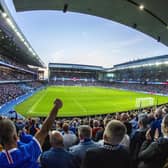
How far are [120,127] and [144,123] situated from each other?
2.08 m

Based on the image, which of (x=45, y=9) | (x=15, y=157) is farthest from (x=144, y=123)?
(x=45, y=9)

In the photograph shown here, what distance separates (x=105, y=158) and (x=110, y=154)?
65mm

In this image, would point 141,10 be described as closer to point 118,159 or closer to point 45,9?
point 45,9

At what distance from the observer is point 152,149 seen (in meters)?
2.51

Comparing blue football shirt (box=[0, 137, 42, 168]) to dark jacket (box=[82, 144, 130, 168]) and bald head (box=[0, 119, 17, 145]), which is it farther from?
dark jacket (box=[82, 144, 130, 168])

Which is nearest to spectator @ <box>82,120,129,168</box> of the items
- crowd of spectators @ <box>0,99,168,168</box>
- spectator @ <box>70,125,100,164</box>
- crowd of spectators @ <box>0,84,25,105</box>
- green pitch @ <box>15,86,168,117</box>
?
crowd of spectators @ <box>0,99,168,168</box>

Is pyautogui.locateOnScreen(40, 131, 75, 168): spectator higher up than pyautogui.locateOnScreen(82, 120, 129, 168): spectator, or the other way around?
pyautogui.locateOnScreen(82, 120, 129, 168): spectator

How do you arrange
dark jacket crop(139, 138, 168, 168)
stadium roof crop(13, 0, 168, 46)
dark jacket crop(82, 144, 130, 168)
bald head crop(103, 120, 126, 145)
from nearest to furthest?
1. dark jacket crop(82, 144, 130, 168)
2. bald head crop(103, 120, 126, 145)
3. dark jacket crop(139, 138, 168, 168)
4. stadium roof crop(13, 0, 168, 46)

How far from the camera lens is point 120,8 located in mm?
4871

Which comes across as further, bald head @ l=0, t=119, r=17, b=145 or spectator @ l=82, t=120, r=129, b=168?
spectator @ l=82, t=120, r=129, b=168

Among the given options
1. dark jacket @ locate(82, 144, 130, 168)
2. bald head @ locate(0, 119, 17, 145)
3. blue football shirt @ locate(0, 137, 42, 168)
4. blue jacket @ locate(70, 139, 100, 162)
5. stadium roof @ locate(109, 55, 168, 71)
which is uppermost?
stadium roof @ locate(109, 55, 168, 71)

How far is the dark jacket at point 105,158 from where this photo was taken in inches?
77.2

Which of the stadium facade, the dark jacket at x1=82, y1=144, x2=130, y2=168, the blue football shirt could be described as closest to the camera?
the blue football shirt

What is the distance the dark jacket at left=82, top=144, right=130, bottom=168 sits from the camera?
196 centimetres
